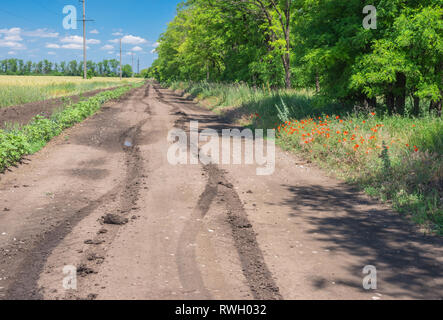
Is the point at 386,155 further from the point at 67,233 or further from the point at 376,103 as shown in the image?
the point at 67,233

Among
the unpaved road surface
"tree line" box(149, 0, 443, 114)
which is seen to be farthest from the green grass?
"tree line" box(149, 0, 443, 114)

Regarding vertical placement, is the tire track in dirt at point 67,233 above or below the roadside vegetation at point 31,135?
below

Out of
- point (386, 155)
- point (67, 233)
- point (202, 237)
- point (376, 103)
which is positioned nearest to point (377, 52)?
point (376, 103)

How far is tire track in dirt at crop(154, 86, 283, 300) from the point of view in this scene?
3596 mm

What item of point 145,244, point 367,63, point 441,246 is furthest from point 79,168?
point 367,63

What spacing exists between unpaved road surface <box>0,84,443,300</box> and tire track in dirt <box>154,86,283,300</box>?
0.05 feet

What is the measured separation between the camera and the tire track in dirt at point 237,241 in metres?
3.60

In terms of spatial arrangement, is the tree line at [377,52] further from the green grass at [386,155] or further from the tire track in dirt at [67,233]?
the tire track in dirt at [67,233]

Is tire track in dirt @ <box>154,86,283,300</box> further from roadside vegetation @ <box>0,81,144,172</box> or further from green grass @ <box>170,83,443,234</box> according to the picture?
roadside vegetation @ <box>0,81,144,172</box>

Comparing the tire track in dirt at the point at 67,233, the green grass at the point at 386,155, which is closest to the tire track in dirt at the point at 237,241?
the tire track in dirt at the point at 67,233

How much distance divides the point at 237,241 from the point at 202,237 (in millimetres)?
454

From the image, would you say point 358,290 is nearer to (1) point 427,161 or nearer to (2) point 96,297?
(2) point 96,297

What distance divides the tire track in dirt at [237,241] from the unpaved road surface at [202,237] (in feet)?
0.05

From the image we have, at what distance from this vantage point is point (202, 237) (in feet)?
15.5
